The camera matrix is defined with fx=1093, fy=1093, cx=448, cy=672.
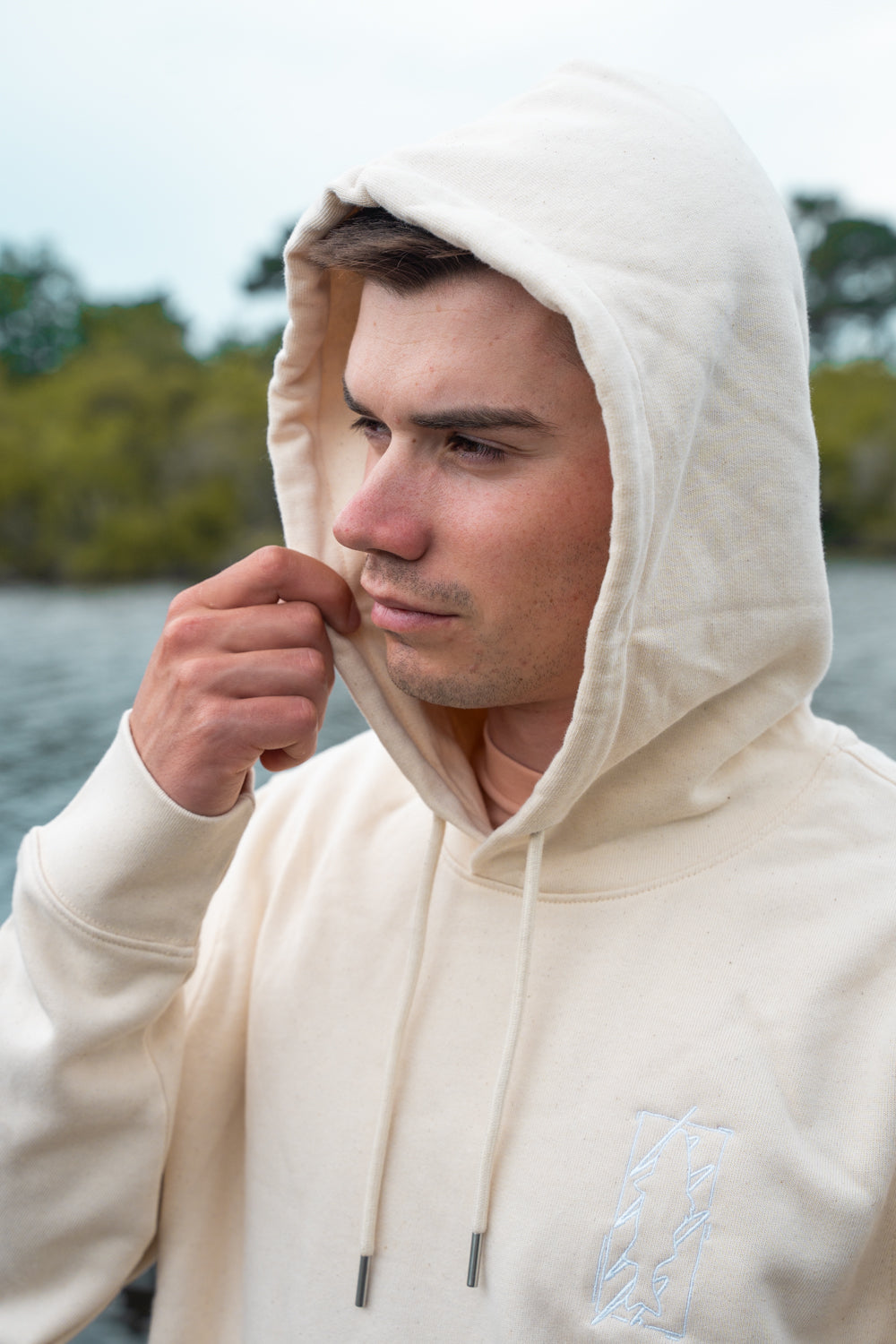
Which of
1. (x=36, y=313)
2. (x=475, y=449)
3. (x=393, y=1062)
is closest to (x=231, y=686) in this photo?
(x=475, y=449)

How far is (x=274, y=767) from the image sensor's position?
1385mm

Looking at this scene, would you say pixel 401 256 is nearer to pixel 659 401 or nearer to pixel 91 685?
pixel 659 401

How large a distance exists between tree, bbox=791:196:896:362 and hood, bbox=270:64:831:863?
10894 mm

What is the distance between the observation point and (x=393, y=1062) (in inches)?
53.5

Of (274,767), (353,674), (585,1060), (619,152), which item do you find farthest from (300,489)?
(585,1060)

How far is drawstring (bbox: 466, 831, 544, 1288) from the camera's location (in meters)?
1.23

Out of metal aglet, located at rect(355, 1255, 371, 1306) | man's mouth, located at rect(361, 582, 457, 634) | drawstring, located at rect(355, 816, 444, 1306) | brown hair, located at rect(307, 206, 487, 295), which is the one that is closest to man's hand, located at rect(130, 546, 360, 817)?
man's mouth, located at rect(361, 582, 457, 634)

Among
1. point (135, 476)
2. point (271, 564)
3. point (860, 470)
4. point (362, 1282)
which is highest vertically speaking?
point (271, 564)

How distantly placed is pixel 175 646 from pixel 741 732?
707 millimetres

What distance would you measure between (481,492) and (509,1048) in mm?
647

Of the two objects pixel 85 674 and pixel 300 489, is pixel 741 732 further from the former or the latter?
pixel 85 674

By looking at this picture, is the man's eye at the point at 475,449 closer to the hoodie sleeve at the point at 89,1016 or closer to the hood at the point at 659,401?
the hood at the point at 659,401

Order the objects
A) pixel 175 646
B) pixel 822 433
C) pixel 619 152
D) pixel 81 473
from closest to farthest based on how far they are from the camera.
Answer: pixel 619 152
pixel 175 646
pixel 822 433
pixel 81 473

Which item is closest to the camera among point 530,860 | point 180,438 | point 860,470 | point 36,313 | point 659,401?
point 659,401
